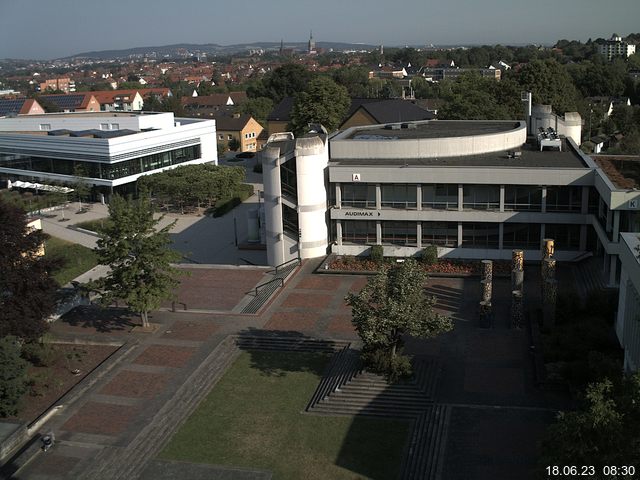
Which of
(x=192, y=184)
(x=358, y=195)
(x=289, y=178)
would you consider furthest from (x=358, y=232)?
(x=192, y=184)

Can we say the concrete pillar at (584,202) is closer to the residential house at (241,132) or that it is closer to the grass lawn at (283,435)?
the grass lawn at (283,435)

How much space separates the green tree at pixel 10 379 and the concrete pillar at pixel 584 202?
2776 centimetres

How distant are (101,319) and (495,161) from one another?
23.1 meters

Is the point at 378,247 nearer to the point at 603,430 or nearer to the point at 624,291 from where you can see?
the point at 624,291

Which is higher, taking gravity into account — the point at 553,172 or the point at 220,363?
the point at 553,172

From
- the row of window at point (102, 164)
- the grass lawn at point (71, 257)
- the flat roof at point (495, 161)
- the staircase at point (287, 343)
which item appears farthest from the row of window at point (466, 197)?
the row of window at point (102, 164)

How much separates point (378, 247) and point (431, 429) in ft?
57.6

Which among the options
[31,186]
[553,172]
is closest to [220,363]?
[553,172]

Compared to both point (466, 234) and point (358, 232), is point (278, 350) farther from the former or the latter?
point (466, 234)

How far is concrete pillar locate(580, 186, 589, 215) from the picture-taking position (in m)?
36.6

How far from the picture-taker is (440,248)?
39.1 metres

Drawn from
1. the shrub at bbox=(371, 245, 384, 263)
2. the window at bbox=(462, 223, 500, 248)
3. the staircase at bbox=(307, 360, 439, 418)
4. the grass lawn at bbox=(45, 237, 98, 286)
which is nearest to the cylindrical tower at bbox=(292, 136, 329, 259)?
the shrub at bbox=(371, 245, 384, 263)

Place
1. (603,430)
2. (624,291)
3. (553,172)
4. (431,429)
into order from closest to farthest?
1. (603,430)
2. (431,429)
3. (624,291)
4. (553,172)

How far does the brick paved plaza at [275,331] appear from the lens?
21234mm
